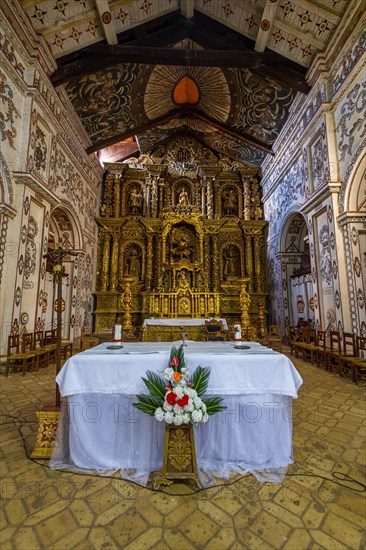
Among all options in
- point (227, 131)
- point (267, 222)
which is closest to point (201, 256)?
point (267, 222)

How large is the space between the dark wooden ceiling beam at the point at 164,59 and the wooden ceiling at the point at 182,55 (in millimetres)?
25

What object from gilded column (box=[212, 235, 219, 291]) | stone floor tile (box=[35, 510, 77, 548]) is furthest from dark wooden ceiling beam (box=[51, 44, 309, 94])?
stone floor tile (box=[35, 510, 77, 548])

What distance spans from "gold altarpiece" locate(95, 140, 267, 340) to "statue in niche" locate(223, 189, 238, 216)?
5 cm

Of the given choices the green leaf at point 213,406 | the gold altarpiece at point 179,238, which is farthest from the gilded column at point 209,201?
the green leaf at point 213,406

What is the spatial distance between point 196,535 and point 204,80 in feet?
41.0

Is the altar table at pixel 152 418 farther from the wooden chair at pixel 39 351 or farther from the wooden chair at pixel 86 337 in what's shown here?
the wooden chair at pixel 86 337

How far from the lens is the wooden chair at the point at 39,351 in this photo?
20.3 ft

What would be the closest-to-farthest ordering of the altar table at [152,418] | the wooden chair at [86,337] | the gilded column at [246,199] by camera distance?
the altar table at [152,418]
the wooden chair at [86,337]
the gilded column at [246,199]

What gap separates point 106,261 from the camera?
1174 cm

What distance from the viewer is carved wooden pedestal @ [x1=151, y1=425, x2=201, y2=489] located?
2.29 meters

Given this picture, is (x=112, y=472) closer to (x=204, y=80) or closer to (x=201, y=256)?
(x=201, y=256)

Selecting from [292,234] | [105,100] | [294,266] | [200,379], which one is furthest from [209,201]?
[200,379]

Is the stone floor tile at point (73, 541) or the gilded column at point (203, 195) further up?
the gilded column at point (203, 195)

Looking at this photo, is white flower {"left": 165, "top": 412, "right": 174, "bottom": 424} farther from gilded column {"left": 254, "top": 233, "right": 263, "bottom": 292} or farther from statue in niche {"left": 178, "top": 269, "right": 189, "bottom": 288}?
gilded column {"left": 254, "top": 233, "right": 263, "bottom": 292}
